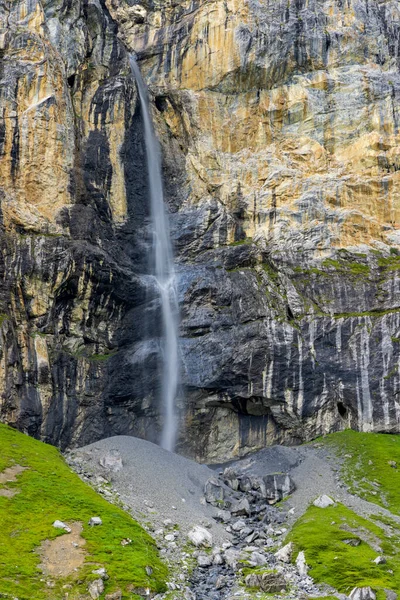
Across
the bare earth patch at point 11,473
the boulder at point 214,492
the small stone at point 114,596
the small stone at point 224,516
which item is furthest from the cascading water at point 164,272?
the small stone at point 114,596

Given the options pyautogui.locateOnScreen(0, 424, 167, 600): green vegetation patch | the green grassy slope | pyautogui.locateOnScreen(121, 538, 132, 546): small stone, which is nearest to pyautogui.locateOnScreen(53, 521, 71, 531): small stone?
pyautogui.locateOnScreen(0, 424, 167, 600): green vegetation patch

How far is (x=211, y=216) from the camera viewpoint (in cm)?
7419

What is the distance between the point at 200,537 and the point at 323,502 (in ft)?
39.0

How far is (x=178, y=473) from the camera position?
55156 millimetres

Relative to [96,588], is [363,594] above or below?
below

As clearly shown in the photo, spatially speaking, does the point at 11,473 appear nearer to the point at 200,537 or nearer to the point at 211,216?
the point at 200,537

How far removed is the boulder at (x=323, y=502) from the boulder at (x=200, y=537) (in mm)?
10153

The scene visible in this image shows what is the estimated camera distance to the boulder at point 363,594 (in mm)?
32844

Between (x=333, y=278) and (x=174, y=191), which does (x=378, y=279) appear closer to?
(x=333, y=278)

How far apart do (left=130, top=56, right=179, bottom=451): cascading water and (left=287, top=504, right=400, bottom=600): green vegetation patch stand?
21339 mm

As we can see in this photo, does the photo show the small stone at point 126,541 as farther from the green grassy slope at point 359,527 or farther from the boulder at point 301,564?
the green grassy slope at point 359,527

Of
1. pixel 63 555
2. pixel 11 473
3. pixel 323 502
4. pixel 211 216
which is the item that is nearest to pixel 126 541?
pixel 63 555

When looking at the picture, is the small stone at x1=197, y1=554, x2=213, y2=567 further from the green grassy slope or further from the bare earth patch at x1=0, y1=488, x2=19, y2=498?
the bare earth patch at x1=0, y1=488, x2=19, y2=498

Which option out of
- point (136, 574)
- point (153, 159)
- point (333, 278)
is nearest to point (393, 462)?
point (333, 278)
